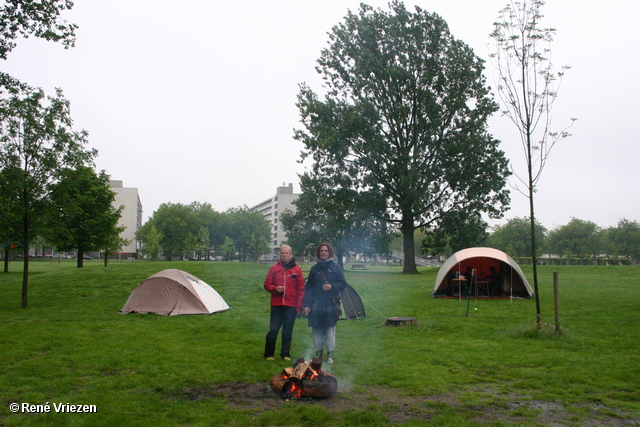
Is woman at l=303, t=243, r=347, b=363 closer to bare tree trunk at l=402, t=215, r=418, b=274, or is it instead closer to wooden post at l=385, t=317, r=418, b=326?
wooden post at l=385, t=317, r=418, b=326

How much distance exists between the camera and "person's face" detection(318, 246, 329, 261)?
7684mm

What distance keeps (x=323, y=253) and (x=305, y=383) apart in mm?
2323

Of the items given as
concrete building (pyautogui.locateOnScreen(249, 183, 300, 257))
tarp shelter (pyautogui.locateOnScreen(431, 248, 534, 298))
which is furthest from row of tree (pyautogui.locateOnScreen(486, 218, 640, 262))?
concrete building (pyautogui.locateOnScreen(249, 183, 300, 257))

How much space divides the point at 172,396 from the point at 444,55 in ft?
107

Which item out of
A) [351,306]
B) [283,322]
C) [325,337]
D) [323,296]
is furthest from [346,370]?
[351,306]

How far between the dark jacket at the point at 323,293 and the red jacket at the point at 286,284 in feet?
0.58

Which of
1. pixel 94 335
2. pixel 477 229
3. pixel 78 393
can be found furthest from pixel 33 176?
pixel 477 229

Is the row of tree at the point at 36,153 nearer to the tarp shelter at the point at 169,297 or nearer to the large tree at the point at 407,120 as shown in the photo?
the tarp shelter at the point at 169,297

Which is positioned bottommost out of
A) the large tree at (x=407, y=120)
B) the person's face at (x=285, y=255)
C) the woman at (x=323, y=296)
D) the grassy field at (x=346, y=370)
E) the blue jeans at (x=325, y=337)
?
the grassy field at (x=346, y=370)

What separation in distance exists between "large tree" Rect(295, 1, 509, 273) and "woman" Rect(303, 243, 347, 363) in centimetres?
2434

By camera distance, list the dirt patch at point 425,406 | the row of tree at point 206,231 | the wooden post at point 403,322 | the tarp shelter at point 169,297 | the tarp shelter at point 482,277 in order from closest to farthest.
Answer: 1. the dirt patch at point 425,406
2. the wooden post at point 403,322
3. the tarp shelter at point 169,297
4. the tarp shelter at point 482,277
5. the row of tree at point 206,231

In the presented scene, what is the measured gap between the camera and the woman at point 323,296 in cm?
765

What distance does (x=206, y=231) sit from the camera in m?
83.7

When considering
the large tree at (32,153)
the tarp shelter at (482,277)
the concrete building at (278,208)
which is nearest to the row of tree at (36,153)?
the large tree at (32,153)
